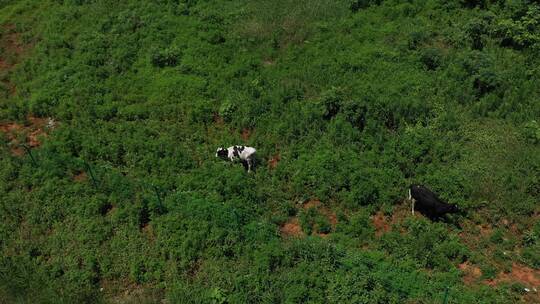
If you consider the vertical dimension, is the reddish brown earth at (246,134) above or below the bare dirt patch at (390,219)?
above

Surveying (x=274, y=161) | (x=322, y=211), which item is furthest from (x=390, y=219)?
(x=274, y=161)

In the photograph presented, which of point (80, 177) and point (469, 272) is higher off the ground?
point (80, 177)

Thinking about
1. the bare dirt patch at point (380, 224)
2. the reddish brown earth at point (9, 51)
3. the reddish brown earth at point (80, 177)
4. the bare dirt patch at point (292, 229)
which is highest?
the reddish brown earth at point (9, 51)

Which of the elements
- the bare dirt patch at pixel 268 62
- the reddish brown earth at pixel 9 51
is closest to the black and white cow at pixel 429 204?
the bare dirt patch at pixel 268 62

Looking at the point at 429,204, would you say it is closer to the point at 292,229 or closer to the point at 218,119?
the point at 292,229

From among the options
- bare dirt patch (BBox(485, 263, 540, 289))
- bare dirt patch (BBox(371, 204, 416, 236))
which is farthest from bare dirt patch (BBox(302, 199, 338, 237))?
bare dirt patch (BBox(485, 263, 540, 289))

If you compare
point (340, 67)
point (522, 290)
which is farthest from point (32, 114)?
point (522, 290)

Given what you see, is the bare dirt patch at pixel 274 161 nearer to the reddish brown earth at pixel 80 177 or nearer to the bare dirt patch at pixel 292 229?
the bare dirt patch at pixel 292 229

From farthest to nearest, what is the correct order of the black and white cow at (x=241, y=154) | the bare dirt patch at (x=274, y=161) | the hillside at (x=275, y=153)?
1. the bare dirt patch at (x=274, y=161)
2. the black and white cow at (x=241, y=154)
3. the hillside at (x=275, y=153)
